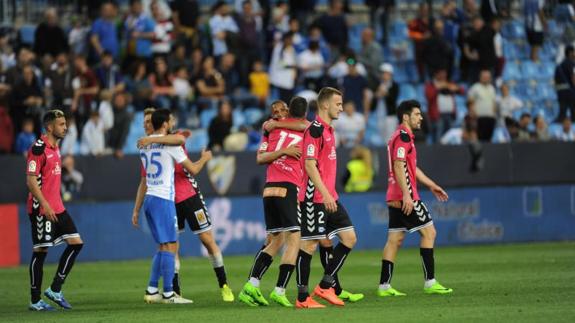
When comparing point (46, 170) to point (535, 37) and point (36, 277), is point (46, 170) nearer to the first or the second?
point (36, 277)

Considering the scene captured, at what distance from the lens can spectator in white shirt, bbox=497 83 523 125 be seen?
1119 inches

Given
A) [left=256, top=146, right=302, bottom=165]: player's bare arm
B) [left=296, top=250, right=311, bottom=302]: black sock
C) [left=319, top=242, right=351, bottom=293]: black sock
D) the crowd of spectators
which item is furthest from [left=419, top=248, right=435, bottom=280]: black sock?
the crowd of spectators

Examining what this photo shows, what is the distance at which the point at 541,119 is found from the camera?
92.1 ft

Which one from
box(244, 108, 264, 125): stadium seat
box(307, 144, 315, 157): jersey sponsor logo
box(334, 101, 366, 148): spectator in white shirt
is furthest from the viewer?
box(244, 108, 264, 125): stadium seat

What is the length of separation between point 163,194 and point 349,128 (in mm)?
12460

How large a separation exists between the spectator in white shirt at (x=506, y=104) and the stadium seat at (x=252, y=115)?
5391mm

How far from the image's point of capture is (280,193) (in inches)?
558

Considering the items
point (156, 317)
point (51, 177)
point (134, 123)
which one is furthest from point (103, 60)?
point (156, 317)

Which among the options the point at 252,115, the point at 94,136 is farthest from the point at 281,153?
the point at 252,115

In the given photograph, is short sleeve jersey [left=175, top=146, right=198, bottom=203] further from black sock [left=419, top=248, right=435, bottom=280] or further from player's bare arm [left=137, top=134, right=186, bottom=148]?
black sock [left=419, top=248, right=435, bottom=280]

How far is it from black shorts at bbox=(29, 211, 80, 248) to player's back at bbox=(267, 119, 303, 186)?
99.8 inches

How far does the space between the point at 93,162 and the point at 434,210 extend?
697 cm

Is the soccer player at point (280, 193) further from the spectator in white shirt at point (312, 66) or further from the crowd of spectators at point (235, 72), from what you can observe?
the spectator in white shirt at point (312, 66)

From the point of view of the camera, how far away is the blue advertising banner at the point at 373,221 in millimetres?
24297
